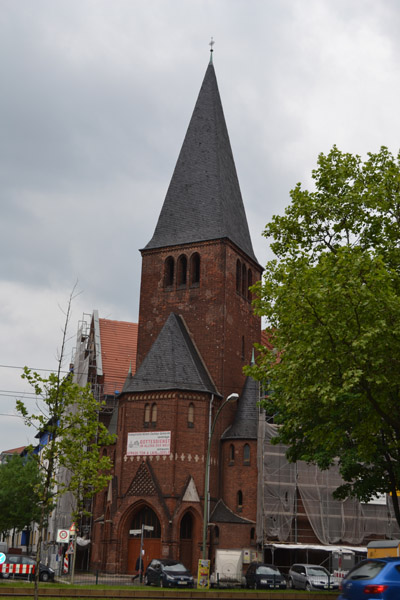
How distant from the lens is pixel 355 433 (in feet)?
63.3

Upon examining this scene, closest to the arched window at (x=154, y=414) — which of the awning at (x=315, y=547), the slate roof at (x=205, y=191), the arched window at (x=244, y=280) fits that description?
the awning at (x=315, y=547)

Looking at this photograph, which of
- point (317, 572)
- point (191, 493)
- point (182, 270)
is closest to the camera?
point (317, 572)

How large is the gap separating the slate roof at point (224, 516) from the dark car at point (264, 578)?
26.5 feet

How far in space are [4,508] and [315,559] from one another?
27.7m

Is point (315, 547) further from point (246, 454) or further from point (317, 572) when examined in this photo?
point (317, 572)

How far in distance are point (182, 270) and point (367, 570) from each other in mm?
37927

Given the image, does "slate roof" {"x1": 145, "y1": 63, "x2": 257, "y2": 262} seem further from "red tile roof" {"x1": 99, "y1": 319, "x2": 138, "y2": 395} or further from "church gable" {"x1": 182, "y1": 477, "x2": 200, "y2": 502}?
"church gable" {"x1": 182, "y1": 477, "x2": 200, "y2": 502}

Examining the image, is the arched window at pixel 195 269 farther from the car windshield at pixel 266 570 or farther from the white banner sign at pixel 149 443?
the car windshield at pixel 266 570

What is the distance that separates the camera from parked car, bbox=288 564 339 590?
106 ft

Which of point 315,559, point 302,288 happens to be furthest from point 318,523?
point 302,288

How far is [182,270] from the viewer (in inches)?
1981

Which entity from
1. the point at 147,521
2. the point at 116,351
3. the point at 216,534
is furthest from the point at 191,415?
the point at 116,351

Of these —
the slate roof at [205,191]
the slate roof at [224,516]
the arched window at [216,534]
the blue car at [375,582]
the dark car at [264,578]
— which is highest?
the slate roof at [205,191]

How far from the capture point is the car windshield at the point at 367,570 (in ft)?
42.7
